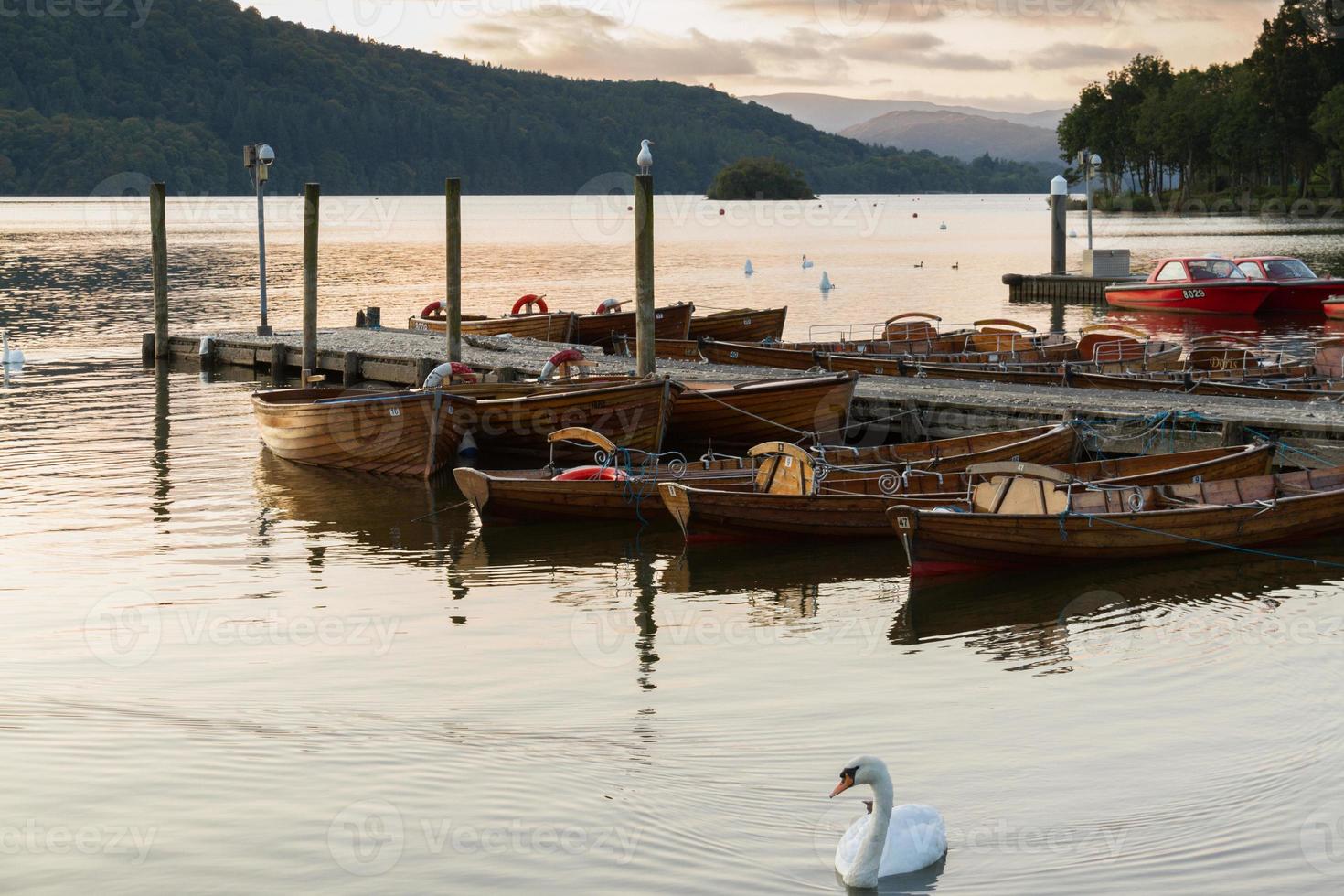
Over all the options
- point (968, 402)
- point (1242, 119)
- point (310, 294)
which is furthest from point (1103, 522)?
point (1242, 119)

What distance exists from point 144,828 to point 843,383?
44.7 ft

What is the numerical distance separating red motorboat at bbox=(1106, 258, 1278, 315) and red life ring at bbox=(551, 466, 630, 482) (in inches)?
1096

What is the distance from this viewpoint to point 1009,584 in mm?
14859

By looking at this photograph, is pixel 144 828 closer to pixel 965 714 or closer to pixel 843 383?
pixel 965 714

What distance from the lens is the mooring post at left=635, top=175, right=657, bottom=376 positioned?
22359mm

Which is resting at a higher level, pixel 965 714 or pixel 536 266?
pixel 536 266

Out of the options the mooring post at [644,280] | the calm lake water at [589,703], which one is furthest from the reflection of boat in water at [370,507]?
the mooring post at [644,280]

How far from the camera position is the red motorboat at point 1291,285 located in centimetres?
3988

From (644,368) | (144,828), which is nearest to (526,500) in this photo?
(644,368)

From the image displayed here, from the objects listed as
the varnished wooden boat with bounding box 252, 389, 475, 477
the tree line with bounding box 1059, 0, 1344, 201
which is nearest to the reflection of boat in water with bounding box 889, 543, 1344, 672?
the varnished wooden boat with bounding box 252, 389, 475, 477

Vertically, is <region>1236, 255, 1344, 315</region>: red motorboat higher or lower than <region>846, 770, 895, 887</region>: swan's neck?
higher

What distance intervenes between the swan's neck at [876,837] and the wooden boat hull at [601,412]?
41.6ft

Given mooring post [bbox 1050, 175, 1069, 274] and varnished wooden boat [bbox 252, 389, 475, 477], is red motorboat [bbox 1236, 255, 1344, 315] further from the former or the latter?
varnished wooden boat [bbox 252, 389, 475, 477]

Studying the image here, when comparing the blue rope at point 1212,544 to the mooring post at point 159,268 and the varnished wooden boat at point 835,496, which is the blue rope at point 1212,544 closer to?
the varnished wooden boat at point 835,496
